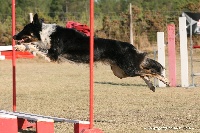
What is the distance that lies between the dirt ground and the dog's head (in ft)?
2.21

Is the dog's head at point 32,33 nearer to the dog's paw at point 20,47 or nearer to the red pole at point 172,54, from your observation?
the dog's paw at point 20,47

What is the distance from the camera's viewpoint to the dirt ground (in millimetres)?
7543

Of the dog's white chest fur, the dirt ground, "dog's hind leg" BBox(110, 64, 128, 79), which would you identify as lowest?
the dirt ground

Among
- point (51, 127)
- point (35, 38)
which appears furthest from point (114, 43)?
point (51, 127)

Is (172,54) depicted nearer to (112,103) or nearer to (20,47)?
(112,103)

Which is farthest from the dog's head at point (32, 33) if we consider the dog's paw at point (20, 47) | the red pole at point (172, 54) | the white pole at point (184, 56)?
the white pole at point (184, 56)

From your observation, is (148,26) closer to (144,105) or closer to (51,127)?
(144,105)

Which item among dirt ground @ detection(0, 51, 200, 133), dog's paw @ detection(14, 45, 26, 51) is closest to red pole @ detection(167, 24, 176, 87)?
dirt ground @ detection(0, 51, 200, 133)

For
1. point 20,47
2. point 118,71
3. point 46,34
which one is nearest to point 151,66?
point 118,71

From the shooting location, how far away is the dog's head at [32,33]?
24.2ft

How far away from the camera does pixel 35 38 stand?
741 cm

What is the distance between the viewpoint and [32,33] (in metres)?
7.42

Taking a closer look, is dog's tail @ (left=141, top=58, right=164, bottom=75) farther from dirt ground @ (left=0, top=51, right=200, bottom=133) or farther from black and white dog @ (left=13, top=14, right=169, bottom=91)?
dirt ground @ (left=0, top=51, right=200, bottom=133)

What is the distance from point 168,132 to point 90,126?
1.18 meters
